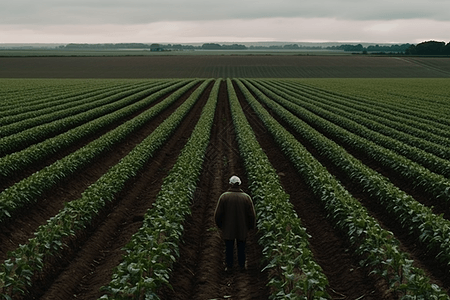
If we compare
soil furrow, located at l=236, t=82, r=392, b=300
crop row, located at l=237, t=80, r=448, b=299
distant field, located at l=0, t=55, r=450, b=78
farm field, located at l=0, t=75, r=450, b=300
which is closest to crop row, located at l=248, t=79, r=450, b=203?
farm field, located at l=0, t=75, r=450, b=300

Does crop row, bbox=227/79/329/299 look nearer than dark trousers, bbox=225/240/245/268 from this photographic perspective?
Yes

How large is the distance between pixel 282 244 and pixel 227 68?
10744 cm

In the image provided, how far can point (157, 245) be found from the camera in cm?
875

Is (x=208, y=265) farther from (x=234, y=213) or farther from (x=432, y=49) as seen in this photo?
(x=432, y=49)

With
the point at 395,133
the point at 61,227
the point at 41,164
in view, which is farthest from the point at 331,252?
the point at 395,133

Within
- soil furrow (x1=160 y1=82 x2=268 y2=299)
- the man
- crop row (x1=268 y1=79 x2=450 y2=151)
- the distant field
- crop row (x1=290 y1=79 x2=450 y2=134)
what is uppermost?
the man

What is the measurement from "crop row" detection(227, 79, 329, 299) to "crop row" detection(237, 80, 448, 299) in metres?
1.09

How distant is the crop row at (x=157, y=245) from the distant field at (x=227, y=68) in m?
86.0

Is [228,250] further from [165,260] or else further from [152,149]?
[152,149]

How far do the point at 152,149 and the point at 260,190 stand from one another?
8.83m

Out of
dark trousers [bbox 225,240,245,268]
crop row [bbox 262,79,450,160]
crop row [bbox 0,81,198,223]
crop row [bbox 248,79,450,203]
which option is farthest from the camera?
crop row [bbox 262,79,450,160]

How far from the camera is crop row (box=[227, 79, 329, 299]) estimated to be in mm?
7188

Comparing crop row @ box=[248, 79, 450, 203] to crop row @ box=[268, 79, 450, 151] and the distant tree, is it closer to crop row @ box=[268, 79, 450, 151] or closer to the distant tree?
crop row @ box=[268, 79, 450, 151]

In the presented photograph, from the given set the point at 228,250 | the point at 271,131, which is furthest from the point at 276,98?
the point at 228,250
